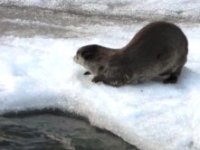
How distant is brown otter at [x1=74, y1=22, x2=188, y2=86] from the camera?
5.36 m

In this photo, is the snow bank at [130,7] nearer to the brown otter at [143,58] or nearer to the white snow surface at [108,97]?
the white snow surface at [108,97]

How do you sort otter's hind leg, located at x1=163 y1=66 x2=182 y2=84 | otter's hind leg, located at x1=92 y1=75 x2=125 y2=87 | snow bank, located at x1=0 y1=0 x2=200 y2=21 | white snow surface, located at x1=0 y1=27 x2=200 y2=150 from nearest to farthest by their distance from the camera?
white snow surface, located at x1=0 y1=27 x2=200 y2=150 < otter's hind leg, located at x1=92 y1=75 x2=125 y2=87 < otter's hind leg, located at x1=163 y1=66 x2=182 y2=84 < snow bank, located at x1=0 y1=0 x2=200 y2=21

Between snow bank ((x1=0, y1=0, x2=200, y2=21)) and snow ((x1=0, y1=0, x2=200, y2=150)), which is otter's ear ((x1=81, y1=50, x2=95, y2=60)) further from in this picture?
snow bank ((x1=0, y1=0, x2=200, y2=21))

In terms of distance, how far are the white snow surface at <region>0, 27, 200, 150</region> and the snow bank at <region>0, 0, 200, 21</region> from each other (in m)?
1.59

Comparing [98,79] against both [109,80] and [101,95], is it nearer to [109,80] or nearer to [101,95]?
[109,80]

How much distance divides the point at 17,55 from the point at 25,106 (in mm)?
869

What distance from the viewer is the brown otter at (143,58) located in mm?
5359

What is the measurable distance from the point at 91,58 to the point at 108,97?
458 mm

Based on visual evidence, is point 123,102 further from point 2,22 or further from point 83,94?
point 2,22

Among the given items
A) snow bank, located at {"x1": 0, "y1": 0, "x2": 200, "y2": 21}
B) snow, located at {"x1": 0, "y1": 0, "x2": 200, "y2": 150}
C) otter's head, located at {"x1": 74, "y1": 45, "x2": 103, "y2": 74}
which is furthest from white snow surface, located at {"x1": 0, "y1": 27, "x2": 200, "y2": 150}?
snow bank, located at {"x1": 0, "y1": 0, "x2": 200, "y2": 21}

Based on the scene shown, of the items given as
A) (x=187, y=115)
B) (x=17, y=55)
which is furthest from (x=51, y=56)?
(x=187, y=115)

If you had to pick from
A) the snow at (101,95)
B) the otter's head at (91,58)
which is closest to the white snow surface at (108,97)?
the snow at (101,95)

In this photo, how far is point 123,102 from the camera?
5066mm

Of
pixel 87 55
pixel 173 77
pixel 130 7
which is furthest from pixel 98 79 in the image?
pixel 130 7
